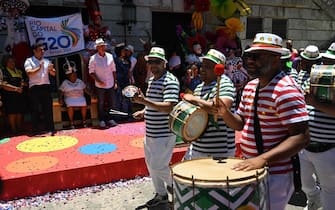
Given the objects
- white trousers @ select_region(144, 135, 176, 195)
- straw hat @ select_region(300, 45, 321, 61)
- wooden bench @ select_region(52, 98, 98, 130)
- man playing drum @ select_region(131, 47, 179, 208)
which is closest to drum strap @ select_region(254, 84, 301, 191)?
man playing drum @ select_region(131, 47, 179, 208)

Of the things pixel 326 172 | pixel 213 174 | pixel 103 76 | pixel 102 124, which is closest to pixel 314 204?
pixel 326 172

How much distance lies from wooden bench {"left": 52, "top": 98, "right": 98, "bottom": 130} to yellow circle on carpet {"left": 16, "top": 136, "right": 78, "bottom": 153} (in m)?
0.74

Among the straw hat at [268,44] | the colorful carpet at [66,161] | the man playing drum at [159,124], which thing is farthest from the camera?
the colorful carpet at [66,161]

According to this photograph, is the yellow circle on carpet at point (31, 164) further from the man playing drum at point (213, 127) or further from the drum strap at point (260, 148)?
the drum strap at point (260, 148)

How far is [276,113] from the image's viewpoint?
262 centimetres

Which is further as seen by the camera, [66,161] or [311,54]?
[66,161]

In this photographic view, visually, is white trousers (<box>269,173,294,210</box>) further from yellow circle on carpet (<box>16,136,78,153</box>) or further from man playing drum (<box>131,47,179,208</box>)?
yellow circle on carpet (<box>16,136,78,153</box>)

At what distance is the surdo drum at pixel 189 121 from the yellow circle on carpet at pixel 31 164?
8.56 ft

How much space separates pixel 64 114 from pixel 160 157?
13.8ft

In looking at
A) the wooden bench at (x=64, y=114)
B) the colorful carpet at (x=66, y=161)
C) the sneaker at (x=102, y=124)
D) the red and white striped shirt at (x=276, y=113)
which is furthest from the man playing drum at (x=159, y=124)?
the wooden bench at (x=64, y=114)

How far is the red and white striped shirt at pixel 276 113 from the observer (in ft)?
8.34

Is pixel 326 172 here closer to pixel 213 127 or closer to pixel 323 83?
pixel 323 83

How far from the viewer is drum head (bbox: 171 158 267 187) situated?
231 cm

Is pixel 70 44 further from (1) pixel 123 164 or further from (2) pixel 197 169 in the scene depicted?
(2) pixel 197 169
